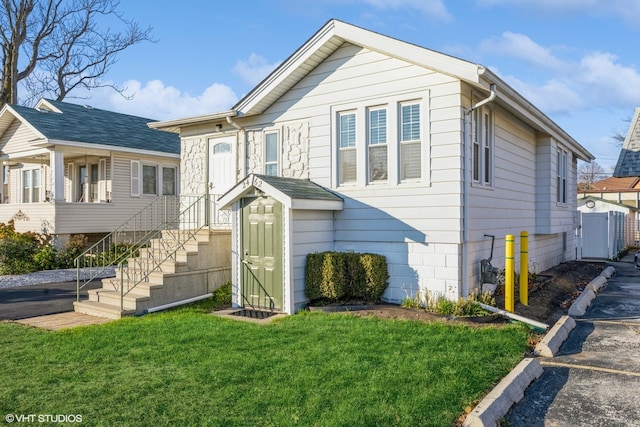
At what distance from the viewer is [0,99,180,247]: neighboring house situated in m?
16.7

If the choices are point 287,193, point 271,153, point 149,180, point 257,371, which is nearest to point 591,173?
point 149,180

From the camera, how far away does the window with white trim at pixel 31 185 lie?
20250 mm

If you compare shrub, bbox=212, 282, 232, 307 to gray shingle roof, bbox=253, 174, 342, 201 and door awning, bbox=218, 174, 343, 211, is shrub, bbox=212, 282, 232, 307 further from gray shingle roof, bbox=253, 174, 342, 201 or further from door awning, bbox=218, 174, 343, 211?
gray shingle roof, bbox=253, 174, 342, 201

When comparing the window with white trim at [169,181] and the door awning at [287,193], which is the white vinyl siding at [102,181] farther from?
the door awning at [287,193]

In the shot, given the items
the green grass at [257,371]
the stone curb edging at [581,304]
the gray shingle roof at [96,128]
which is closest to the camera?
the green grass at [257,371]

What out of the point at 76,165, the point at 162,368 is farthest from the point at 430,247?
the point at 76,165

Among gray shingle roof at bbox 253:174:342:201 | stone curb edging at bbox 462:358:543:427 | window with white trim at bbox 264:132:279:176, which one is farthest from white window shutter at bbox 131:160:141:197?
stone curb edging at bbox 462:358:543:427

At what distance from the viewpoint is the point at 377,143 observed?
30.3 feet

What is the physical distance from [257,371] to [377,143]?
541 cm

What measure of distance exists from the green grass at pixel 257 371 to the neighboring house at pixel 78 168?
10.5m

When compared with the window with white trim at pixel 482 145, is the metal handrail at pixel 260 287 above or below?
below

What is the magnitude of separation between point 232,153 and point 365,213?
3.99 m

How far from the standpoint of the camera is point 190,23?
562 inches

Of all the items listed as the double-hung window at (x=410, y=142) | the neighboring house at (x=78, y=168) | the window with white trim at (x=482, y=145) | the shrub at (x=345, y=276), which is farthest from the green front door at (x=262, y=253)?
the neighboring house at (x=78, y=168)
